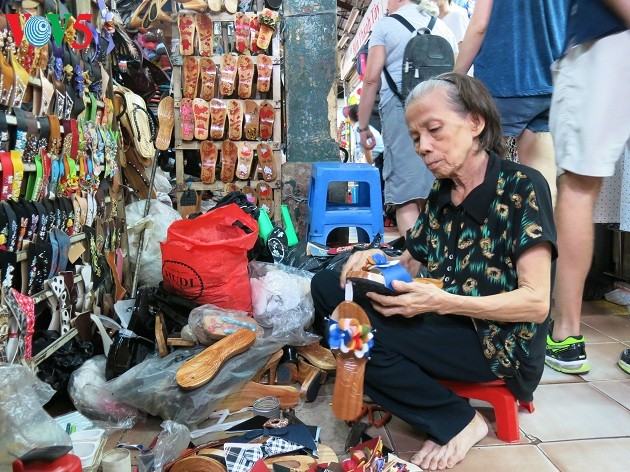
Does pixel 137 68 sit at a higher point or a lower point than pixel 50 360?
higher

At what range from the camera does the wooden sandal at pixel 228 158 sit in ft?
13.3

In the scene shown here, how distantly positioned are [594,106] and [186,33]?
311 centimetres

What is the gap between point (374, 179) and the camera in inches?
135

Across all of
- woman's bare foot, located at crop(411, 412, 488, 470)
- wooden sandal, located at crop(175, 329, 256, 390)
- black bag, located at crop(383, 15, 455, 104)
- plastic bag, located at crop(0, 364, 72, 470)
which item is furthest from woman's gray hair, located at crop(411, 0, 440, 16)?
plastic bag, located at crop(0, 364, 72, 470)

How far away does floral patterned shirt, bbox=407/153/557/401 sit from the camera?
4.34 feet

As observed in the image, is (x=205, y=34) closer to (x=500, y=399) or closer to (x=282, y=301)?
(x=282, y=301)

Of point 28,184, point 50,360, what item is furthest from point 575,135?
point 50,360

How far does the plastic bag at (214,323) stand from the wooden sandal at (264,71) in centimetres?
244

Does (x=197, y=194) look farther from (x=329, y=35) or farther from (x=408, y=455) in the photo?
(x=408, y=455)

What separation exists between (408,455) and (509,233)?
27.5 inches

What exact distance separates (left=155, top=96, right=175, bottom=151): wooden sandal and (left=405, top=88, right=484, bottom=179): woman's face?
2.93 m

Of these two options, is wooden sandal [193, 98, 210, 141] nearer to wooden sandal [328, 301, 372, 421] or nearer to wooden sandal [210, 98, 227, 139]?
wooden sandal [210, 98, 227, 139]

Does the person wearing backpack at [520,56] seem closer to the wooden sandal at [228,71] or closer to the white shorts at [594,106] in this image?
the white shorts at [594,106]

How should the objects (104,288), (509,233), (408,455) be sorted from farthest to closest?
(104,288), (408,455), (509,233)
